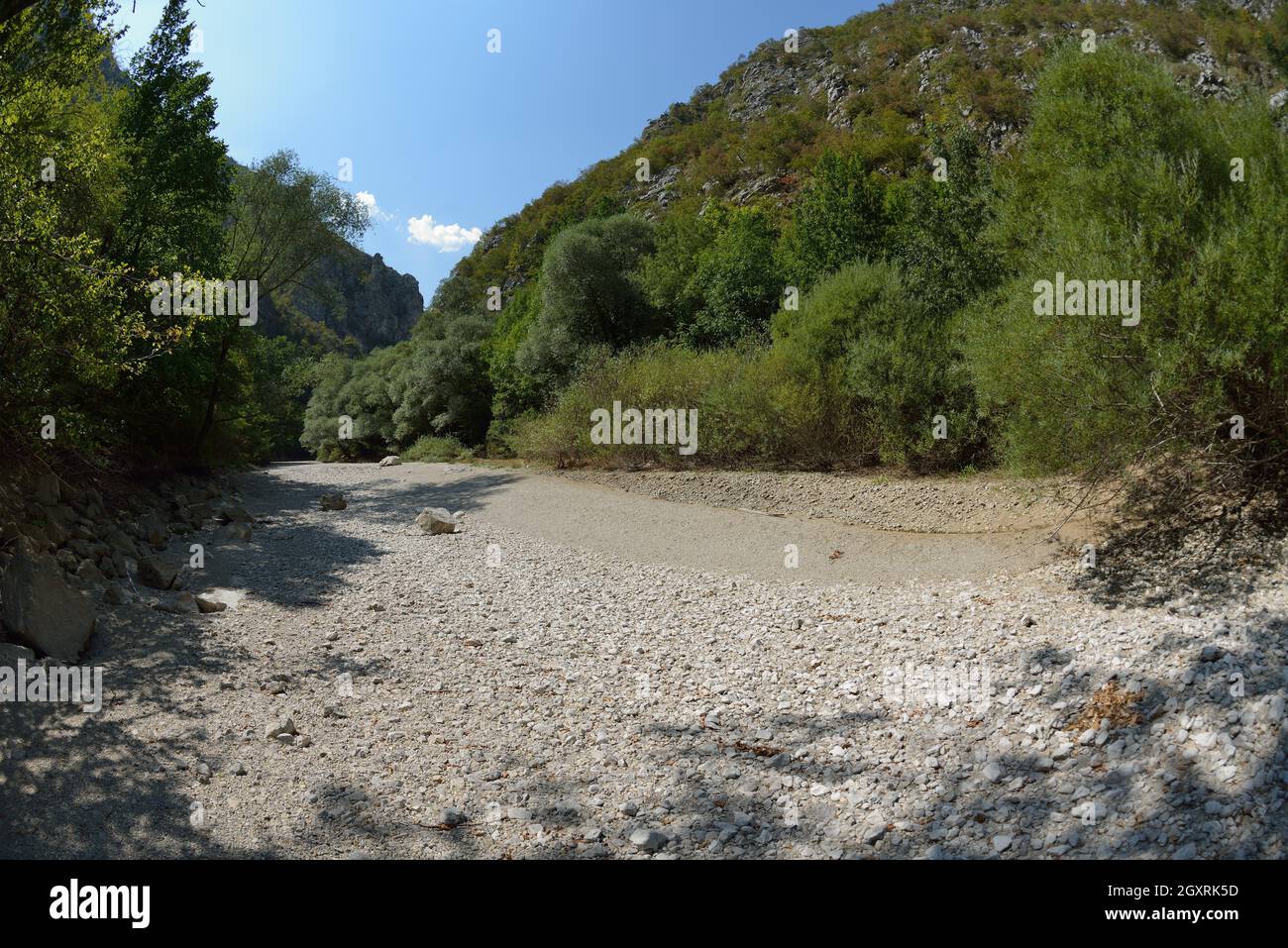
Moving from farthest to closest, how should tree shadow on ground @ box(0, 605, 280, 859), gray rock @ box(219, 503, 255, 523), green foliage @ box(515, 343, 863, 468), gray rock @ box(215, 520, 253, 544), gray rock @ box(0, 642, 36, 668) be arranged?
green foliage @ box(515, 343, 863, 468) → gray rock @ box(219, 503, 255, 523) → gray rock @ box(215, 520, 253, 544) → gray rock @ box(0, 642, 36, 668) → tree shadow on ground @ box(0, 605, 280, 859)

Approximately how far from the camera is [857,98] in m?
45.2

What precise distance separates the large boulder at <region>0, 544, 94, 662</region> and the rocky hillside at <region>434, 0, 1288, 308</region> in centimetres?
3251

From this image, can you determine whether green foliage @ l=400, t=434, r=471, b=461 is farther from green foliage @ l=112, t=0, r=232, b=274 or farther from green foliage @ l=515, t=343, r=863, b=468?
green foliage @ l=112, t=0, r=232, b=274

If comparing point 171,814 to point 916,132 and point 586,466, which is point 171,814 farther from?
point 916,132

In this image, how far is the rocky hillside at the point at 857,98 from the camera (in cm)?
3634

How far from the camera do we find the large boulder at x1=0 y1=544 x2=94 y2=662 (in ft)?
19.0

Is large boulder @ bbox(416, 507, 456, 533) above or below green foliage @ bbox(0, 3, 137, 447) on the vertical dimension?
below

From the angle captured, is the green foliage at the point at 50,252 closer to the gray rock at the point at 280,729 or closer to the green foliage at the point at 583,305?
the gray rock at the point at 280,729

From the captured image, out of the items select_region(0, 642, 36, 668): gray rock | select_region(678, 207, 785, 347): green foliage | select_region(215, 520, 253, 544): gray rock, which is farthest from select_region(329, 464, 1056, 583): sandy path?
select_region(678, 207, 785, 347): green foliage

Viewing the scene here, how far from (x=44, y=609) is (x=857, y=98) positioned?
49662 mm

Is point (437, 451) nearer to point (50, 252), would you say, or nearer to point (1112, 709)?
point (50, 252)

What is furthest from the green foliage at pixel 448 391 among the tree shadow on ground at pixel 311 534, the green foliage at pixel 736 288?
the green foliage at pixel 736 288

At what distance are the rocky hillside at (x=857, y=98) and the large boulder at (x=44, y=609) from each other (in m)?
32.5

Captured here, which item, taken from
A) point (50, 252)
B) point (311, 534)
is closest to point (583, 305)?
point (311, 534)
